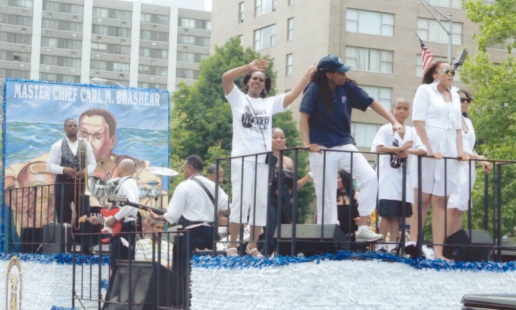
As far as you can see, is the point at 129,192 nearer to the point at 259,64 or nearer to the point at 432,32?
the point at 259,64

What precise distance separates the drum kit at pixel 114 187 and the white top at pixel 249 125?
487 centimetres

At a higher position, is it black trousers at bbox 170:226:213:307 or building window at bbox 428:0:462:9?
building window at bbox 428:0:462:9

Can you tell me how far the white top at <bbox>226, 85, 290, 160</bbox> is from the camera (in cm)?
874

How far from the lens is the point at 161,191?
15961 millimetres

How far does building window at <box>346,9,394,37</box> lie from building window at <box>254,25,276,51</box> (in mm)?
6112

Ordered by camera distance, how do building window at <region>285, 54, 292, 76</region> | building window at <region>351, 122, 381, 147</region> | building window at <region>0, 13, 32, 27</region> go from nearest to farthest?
building window at <region>351, 122, 381, 147</region> < building window at <region>285, 54, 292, 76</region> < building window at <region>0, 13, 32, 27</region>

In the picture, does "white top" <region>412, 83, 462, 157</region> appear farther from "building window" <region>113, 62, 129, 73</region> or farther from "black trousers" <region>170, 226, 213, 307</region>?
"building window" <region>113, 62, 129, 73</region>

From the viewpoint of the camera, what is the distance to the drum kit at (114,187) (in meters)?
13.8

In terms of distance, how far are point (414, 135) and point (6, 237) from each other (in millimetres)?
6000

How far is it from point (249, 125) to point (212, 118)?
38921 mm

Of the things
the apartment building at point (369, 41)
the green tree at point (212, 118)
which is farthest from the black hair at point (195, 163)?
the apartment building at point (369, 41)

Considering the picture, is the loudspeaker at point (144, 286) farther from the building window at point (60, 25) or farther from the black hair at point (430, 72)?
the building window at point (60, 25)

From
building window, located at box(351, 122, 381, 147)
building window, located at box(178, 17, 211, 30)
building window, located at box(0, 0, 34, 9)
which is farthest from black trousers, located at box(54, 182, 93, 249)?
building window, located at box(178, 17, 211, 30)

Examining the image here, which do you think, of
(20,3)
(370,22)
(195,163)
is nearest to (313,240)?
(195,163)
